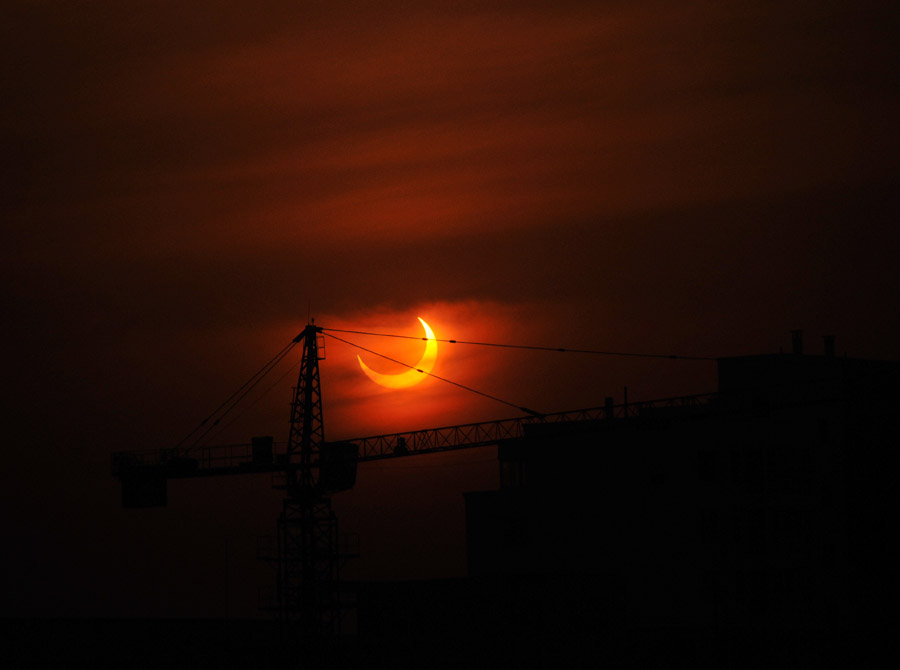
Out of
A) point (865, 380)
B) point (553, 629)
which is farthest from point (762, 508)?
point (553, 629)

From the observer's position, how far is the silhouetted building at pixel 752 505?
77.8 metres

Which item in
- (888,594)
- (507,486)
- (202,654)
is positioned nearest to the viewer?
(202,654)

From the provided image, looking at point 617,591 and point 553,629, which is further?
point 617,591

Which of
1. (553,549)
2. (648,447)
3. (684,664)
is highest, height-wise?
(648,447)

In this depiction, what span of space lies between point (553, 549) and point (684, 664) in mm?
24926

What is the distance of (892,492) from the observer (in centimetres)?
8012

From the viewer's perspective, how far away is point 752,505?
79.5 metres

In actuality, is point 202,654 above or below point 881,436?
below

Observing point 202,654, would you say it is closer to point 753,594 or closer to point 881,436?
point 753,594

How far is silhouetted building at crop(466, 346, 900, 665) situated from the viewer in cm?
7781

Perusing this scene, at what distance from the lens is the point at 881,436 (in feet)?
266

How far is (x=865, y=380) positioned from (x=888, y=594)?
13211 mm

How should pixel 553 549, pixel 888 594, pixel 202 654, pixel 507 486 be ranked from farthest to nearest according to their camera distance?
pixel 507 486, pixel 553 549, pixel 888 594, pixel 202 654

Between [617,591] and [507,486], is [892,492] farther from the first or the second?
[507,486]
